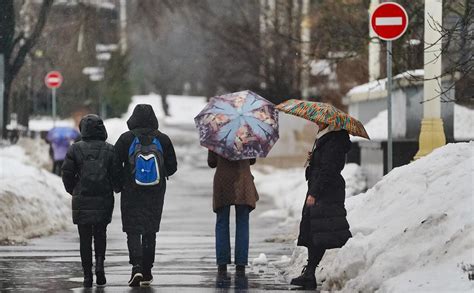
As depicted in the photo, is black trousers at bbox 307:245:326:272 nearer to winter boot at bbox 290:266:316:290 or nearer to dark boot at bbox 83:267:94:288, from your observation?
winter boot at bbox 290:266:316:290

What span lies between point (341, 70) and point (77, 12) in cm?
649

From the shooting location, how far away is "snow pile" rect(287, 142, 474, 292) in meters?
10.3

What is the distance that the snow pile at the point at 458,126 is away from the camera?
2302cm

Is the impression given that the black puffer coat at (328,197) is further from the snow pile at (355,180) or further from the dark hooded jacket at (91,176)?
the snow pile at (355,180)

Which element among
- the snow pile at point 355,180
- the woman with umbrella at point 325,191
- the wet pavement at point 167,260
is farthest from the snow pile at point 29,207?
the woman with umbrella at point 325,191

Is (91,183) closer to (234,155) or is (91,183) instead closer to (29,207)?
(234,155)

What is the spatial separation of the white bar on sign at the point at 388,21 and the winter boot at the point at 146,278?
6237mm

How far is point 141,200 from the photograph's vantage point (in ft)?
42.2

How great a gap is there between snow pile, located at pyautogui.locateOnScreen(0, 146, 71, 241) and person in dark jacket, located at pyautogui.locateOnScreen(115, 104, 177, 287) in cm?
574

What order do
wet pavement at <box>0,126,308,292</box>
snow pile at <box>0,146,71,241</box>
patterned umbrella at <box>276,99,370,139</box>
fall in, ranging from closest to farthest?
1. patterned umbrella at <box>276,99,370,139</box>
2. wet pavement at <box>0,126,308,292</box>
3. snow pile at <box>0,146,71,241</box>

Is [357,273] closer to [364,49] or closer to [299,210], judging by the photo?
[299,210]

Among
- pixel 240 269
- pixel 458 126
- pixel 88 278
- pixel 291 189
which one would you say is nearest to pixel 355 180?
pixel 458 126

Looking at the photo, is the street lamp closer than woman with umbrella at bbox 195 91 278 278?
No

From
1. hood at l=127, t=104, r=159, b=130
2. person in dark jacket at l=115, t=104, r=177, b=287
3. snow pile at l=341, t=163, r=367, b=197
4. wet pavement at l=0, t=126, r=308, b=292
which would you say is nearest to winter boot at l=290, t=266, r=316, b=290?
wet pavement at l=0, t=126, r=308, b=292
